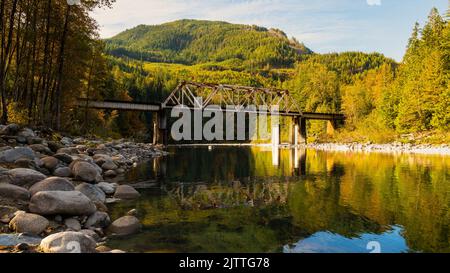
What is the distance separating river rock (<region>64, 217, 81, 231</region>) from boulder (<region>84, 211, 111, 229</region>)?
0.81 feet

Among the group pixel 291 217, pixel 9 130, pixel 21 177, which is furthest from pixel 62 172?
pixel 291 217

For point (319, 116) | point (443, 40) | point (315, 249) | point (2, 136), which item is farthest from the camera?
point (319, 116)

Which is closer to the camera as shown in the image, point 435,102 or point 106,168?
point 106,168

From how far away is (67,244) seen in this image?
6355mm

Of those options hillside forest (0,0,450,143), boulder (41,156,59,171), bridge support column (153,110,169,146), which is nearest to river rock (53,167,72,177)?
boulder (41,156,59,171)

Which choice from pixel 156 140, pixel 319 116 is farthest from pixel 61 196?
pixel 319 116

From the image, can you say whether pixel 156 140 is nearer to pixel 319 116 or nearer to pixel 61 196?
pixel 319 116

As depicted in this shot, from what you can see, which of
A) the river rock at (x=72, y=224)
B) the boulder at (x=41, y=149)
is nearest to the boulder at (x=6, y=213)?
the river rock at (x=72, y=224)

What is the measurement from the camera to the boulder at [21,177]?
1006 cm

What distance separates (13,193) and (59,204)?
1.70 m

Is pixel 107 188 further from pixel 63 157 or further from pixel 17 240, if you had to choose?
pixel 17 240

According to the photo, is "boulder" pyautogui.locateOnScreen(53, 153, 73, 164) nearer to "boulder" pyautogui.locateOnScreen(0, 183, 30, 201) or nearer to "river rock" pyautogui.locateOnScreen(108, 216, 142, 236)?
"boulder" pyautogui.locateOnScreen(0, 183, 30, 201)

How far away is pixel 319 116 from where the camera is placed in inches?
3246
